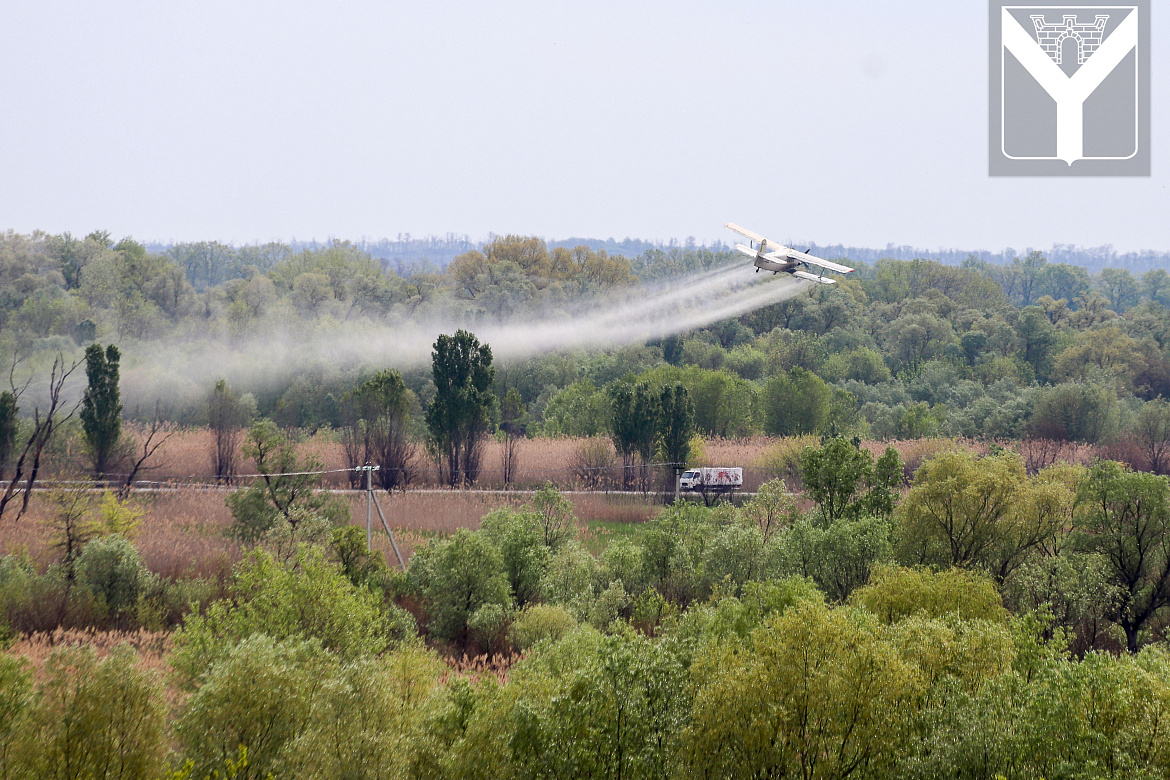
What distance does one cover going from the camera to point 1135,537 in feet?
82.2

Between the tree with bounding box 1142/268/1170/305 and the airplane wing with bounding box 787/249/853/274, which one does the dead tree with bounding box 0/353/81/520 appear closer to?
the airplane wing with bounding box 787/249/853/274

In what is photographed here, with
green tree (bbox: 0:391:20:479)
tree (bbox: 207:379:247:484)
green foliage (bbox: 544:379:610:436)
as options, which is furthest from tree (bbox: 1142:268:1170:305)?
green tree (bbox: 0:391:20:479)

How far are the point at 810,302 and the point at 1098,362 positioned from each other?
24.0 meters

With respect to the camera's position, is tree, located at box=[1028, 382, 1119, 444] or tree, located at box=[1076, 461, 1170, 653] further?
tree, located at box=[1028, 382, 1119, 444]

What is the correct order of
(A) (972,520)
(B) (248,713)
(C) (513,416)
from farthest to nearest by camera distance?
(C) (513,416), (A) (972,520), (B) (248,713)

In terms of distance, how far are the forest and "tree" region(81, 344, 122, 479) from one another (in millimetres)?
157

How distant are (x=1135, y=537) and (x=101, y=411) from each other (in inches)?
1463

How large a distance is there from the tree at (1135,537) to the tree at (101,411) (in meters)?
35.5

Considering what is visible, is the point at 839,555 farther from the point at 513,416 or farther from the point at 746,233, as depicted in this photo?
the point at 513,416

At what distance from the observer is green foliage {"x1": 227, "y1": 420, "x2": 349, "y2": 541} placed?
30422 mm

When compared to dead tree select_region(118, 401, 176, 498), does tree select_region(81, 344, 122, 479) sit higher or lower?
higher

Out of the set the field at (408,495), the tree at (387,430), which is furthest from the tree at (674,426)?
the tree at (387,430)

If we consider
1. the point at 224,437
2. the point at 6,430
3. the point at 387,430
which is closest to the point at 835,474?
the point at 387,430

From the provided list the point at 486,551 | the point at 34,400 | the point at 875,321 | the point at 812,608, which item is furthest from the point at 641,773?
the point at 875,321
